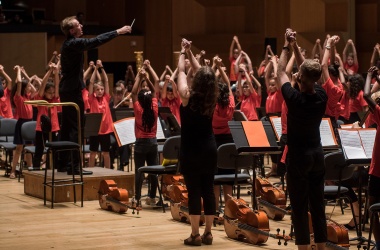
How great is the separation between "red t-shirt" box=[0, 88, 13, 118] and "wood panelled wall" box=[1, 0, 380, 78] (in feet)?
17.3

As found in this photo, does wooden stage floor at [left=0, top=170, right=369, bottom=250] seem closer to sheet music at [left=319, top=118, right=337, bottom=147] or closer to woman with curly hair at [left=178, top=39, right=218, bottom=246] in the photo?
woman with curly hair at [left=178, top=39, right=218, bottom=246]

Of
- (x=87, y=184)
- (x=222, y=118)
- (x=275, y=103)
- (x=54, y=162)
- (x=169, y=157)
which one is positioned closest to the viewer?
(x=222, y=118)

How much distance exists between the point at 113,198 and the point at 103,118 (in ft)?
10.00

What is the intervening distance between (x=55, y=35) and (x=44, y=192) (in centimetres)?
1093

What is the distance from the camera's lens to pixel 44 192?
33.1ft

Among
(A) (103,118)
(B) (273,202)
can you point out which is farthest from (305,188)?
(A) (103,118)

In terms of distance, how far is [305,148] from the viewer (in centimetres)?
622

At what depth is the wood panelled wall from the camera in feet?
67.2

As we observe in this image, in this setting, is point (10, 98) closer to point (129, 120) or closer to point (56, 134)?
point (56, 134)

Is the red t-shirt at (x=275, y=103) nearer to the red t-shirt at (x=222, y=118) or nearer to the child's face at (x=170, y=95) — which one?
the child's face at (x=170, y=95)

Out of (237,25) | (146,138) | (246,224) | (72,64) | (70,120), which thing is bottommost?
(246,224)

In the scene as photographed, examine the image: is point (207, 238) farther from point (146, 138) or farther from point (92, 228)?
point (146, 138)

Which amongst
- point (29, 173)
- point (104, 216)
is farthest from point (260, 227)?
point (29, 173)

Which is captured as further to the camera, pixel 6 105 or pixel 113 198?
pixel 6 105
